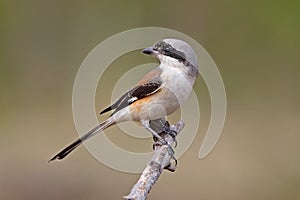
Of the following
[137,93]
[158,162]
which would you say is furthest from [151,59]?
[158,162]

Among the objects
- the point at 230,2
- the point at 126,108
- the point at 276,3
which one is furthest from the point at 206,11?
the point at 126,108

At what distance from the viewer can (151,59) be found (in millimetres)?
3361

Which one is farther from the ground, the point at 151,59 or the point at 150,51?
the point at 151,59

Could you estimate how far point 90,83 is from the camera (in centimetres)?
336

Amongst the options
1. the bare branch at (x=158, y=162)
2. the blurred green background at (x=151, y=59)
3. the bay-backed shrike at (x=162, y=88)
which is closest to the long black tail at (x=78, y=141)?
the bay-backed shrike at (x=162, y=88)

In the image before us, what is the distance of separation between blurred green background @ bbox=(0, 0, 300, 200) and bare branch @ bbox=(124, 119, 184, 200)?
1.38m

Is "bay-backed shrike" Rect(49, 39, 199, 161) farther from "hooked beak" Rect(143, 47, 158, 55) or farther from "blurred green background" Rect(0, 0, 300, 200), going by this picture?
"blurred green background" Rect(0, 0, 300, 200)

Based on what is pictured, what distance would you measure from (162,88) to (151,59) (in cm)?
163

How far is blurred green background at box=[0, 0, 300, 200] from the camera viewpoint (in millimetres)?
3273

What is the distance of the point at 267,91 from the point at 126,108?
6.54 feet

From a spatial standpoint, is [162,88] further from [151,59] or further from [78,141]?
[151,59]

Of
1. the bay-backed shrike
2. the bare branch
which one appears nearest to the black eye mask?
the bay-backed shrike

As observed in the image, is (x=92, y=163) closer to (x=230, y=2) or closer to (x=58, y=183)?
(x=58, y=183)

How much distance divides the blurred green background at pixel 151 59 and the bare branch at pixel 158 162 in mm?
1379
